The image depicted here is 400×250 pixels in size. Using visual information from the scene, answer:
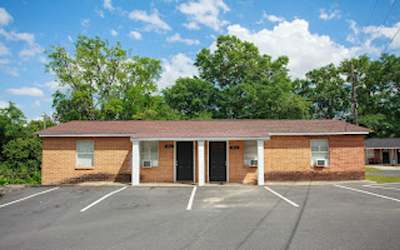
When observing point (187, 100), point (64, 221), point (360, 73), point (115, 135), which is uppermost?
point (360, 73)

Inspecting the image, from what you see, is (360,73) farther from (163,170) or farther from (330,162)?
(163,170)

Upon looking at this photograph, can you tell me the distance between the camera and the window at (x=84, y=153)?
1562 cm

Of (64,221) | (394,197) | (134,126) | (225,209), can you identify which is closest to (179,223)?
(225,209)

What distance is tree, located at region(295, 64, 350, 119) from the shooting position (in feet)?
156

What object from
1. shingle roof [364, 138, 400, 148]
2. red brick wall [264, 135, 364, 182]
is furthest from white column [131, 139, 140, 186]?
shingle roof [364, 138, 400, 148]

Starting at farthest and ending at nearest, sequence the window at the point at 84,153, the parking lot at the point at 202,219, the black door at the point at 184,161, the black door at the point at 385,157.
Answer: the black door at the point at 385,157 → the black door at the point at 184,161 → the window at the point at 84,153 → the parking lot at the point at 202,219

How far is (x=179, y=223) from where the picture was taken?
7.56m

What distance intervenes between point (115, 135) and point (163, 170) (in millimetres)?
3116

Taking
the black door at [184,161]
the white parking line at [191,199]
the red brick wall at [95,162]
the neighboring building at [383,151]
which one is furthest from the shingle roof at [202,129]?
the neighboring building at [383,151]

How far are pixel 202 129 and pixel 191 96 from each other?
21.8 meters

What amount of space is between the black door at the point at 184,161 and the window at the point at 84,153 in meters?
4.58

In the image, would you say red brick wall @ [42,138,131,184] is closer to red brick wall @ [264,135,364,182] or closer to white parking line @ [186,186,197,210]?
white parking line @ [186,186,197,210]

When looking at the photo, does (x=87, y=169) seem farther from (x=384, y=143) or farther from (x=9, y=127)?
(x=384, y=143)

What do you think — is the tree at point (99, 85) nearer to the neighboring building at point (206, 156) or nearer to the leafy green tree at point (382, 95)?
the neighboring building at point (206, 156)
